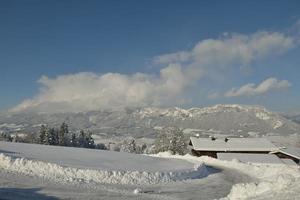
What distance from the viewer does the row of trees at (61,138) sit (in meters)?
102

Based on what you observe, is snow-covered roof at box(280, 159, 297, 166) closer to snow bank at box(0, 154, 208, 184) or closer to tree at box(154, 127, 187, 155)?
tree at box(154, 127, 187, 155)

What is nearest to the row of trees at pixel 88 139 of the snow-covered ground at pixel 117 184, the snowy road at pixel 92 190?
the snow-covered ground at pixel 117 184

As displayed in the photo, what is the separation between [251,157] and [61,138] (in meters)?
62.0

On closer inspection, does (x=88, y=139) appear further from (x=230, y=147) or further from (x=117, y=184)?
(x=117, y=184)

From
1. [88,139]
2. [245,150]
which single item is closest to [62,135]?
[88,139]

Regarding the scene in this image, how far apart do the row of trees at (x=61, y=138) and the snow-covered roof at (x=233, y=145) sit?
45.6 meters

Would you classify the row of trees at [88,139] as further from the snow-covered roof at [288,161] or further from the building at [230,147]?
the snow-covered roof at [288,161]

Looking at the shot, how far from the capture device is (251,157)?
62281 millimetres

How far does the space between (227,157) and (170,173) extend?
3273 centimetres

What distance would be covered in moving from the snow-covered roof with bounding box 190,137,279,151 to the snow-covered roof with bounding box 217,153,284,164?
2.09 meters

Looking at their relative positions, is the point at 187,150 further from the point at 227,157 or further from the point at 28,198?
the point at 28,198

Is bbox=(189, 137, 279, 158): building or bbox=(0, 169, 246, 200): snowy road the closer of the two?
bbox=(0, 169, 246, 200): snowy road

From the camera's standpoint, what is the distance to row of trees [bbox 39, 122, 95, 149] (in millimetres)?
101625

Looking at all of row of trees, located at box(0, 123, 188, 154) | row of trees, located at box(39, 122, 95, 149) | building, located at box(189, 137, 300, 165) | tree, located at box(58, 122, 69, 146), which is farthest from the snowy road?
tree, located at box(58, 122, 69, 146)
